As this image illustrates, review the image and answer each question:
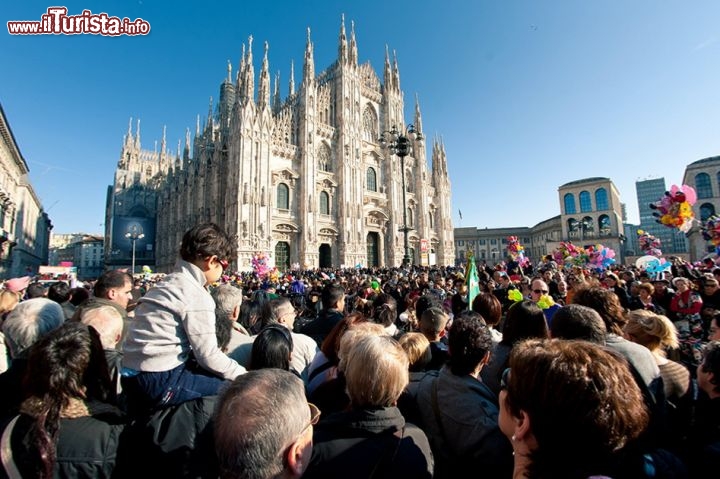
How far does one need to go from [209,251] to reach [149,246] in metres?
51.8

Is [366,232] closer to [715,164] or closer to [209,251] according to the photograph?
[209,251]

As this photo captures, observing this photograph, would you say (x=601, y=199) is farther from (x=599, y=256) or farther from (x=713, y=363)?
(x=713, y=363)

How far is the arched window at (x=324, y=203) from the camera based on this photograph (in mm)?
30219

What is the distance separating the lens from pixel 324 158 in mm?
31203

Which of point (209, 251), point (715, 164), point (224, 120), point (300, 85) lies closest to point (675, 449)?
point (209, 251)

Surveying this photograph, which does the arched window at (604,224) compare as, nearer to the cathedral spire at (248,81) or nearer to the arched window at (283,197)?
the arched window at (283,197)

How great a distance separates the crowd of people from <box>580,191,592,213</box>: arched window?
54749 millimetres

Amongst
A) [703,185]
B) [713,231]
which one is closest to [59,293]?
[713,231]

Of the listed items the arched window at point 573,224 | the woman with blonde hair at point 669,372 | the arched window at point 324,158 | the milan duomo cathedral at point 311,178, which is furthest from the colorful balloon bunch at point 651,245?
the arched window at point 573,224

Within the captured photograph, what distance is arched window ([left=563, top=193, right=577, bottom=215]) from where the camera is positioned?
50031 millimetres

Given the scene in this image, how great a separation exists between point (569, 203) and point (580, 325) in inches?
2241

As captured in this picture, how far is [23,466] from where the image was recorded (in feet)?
4.87

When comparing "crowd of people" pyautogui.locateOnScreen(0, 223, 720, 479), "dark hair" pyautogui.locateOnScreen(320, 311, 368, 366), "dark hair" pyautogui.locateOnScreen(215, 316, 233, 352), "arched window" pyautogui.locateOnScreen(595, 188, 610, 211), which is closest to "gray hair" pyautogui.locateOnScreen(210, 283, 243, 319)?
"crowd of people" pyautogui.locateOnScreen(0, 223, 720, 479)

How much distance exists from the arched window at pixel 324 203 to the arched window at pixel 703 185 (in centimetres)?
4016
